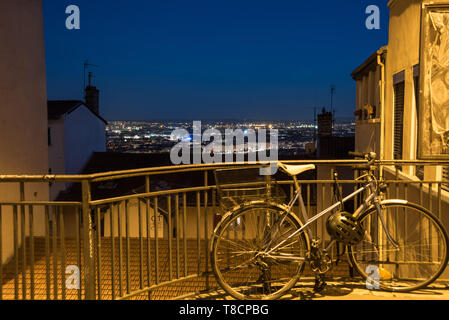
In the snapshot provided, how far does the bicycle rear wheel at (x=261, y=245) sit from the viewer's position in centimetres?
374

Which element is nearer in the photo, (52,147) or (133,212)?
(133,212)

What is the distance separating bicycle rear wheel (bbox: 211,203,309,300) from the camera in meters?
3.74

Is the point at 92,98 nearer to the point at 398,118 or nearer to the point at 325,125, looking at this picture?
the point at 325,125

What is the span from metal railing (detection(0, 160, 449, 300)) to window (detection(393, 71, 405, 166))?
1.82 ft

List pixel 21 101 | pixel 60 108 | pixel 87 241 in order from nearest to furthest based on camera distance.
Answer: pixel 87 241 → pixel 21 101 → pixel 60 108

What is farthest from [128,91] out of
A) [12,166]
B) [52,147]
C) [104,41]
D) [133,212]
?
[12,166]

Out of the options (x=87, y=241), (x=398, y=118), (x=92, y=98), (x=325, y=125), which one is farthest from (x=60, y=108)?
(x=87, y=241)

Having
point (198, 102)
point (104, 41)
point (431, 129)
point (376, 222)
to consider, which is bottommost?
point (376, 222)

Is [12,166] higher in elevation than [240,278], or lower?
higher

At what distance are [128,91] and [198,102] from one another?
43.1 feet

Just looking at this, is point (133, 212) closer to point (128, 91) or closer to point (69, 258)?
point (69, 258)

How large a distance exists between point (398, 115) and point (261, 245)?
6007 mm

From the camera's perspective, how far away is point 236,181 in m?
3.84

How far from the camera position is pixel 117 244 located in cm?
723
